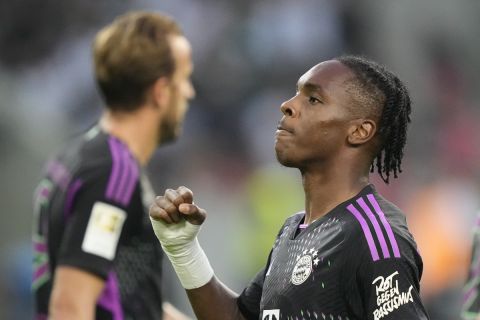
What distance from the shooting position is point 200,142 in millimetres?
10258

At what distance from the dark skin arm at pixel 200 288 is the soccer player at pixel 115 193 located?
0.69 meters

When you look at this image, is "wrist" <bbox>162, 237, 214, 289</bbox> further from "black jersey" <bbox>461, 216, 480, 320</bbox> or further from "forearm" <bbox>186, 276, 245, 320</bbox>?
"black jersey" <bbox>461, 216, 480, 320</bbox>

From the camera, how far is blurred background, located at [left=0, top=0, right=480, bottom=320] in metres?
9.65

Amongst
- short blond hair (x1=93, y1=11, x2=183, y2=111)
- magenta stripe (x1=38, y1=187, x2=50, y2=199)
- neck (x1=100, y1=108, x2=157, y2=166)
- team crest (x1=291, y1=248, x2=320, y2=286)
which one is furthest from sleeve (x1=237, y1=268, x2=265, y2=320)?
short blond hair (x1=93, y1=11, x2=183, y2=111)

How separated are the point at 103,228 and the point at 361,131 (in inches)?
57.6

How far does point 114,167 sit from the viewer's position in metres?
4.51

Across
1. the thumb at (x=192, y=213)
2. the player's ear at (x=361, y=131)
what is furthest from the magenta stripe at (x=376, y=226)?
the thumb at (x=192, y=213)

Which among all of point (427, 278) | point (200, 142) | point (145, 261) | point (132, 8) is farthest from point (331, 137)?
point (132, 8)

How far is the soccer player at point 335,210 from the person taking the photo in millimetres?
3162

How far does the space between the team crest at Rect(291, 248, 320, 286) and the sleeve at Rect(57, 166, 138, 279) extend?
129cm

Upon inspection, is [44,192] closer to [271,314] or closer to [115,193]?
[115,193]

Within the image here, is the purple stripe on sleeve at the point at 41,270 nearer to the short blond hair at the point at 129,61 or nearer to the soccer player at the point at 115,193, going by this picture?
the soccer player at the point at 115,193

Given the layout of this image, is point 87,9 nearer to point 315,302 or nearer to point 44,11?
point 44,11

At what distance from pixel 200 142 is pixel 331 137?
270 inches
